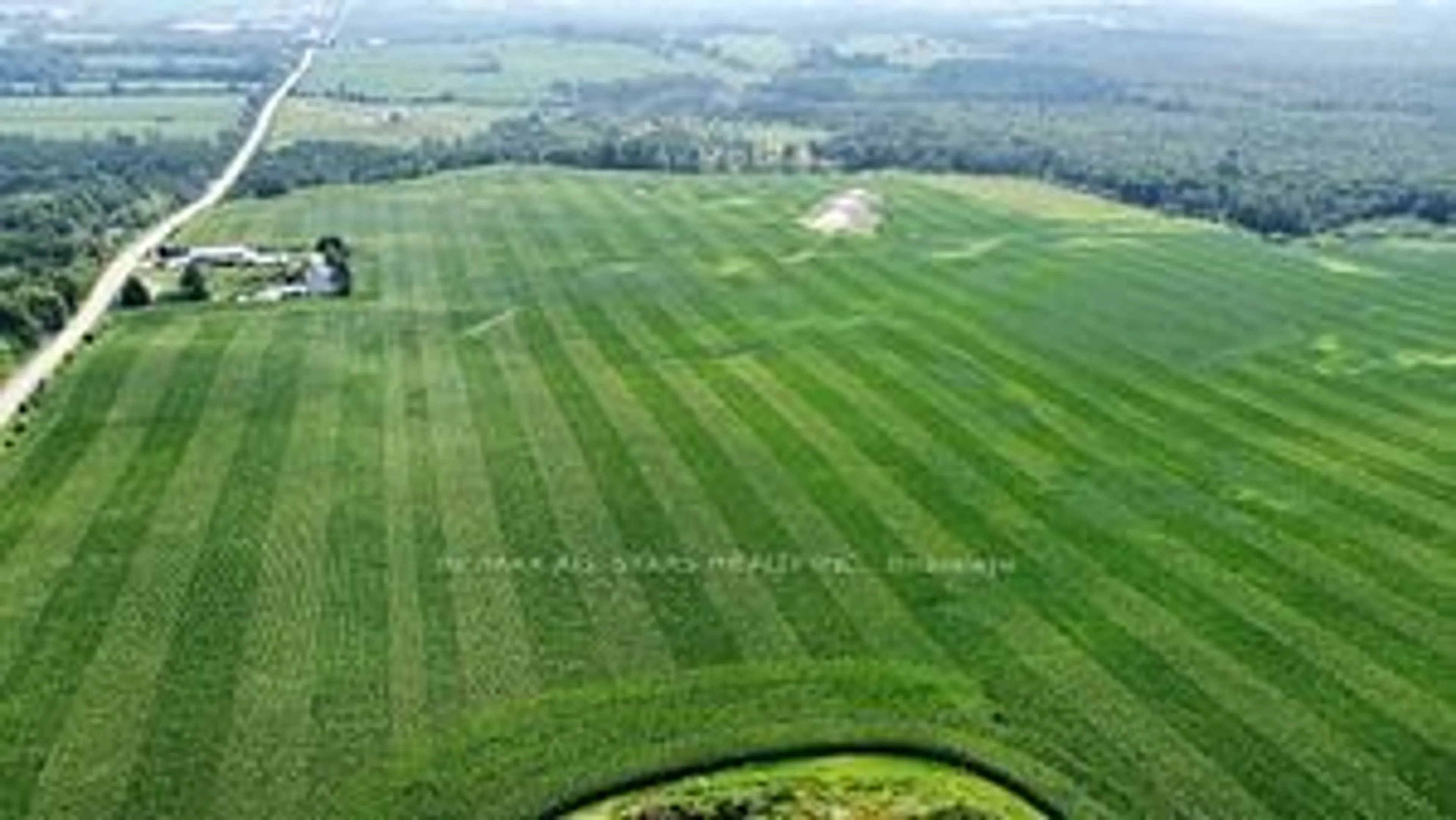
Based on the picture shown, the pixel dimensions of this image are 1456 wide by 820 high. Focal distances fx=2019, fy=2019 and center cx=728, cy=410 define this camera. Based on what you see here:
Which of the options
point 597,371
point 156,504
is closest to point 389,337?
point 597,371

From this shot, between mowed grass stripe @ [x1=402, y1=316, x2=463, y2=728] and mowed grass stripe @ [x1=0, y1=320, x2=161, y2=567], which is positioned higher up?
mowed grass stripe @ [x1=402, y1=316, x2=463, y2=728]

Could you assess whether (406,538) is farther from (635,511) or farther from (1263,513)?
(1263,513)

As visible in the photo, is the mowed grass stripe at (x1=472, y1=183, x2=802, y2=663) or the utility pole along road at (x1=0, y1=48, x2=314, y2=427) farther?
the utility pole along road at (x1=0, y1=48, x2=314, y2=427)

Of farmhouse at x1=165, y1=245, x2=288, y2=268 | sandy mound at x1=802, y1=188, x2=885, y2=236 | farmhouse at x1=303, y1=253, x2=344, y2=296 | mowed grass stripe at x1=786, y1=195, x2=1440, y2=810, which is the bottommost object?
sandy mound at x1=802, y1=188, x2=885, y2=236

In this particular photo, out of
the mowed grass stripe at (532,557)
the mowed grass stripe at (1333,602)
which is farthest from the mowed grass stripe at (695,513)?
the mowed grass stripe at (1333,602)

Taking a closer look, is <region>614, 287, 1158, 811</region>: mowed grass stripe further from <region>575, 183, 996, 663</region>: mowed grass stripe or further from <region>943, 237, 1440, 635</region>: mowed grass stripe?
<region>943, 237, 1440, 635</region>: mowed grass stripe

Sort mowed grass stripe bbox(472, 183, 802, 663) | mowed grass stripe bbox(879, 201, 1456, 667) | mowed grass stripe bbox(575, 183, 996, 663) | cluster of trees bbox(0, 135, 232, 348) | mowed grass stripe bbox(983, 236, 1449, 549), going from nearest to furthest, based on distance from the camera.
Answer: mowed grass stripe bbox(879, 201, 1456, 667) → mowed grass stripe bbox(472, 183, 802, 663) → mowed grass stripe bbox(575, 183, 996, 663) → mowed grass stripe bbox(983, 236, 1449, 549) → cluster of trees bbox(0, 135, 232, 348)

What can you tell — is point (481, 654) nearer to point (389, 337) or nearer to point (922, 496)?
point (922, 496)

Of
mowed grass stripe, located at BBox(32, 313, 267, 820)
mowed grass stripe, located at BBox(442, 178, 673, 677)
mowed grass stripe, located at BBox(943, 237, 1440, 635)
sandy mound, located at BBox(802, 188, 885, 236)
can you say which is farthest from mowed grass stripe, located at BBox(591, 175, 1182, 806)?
sandy mound, located at BBox(802, 188, 885, 236)
